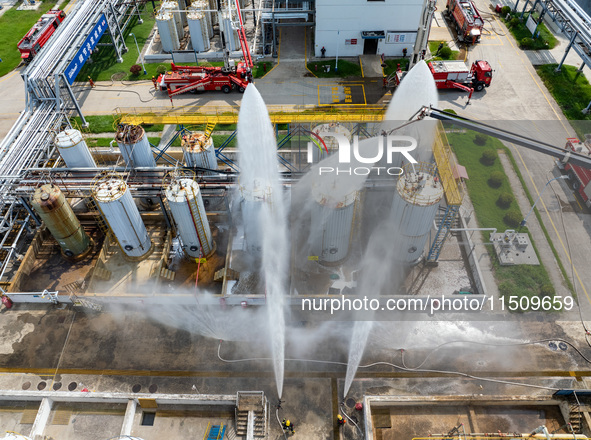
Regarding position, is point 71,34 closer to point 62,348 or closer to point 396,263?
point 62,348

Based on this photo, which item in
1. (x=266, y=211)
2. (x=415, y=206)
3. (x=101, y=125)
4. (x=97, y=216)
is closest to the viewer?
(x=415, y=206)

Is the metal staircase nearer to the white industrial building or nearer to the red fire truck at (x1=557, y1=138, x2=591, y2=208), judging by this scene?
the red fire truck at (x1=557, y1=138, x2=591, y2=208)

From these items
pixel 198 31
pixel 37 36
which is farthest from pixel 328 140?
pixel 37 36

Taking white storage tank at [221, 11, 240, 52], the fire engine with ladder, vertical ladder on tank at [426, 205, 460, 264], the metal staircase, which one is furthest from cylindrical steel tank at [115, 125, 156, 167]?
the metal staircase

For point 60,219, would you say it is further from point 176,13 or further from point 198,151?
point 176,13

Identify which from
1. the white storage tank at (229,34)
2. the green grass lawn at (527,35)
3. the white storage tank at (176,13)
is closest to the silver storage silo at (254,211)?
the white storage tank at (229,34)

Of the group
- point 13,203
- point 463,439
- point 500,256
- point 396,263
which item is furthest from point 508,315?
point 13,203

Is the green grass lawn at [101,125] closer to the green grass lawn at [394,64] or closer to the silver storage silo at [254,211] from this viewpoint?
the silver storage silo at [254,211]
